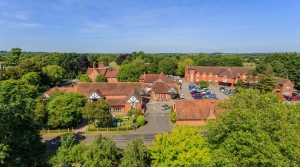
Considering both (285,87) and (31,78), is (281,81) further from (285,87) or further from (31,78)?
(31,78)

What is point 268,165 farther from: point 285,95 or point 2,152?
point 285,95

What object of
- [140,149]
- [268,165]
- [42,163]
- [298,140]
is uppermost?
[298,140]

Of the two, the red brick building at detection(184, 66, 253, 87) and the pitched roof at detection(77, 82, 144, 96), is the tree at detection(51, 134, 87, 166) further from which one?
the red brick building at detection(184, 66, 253, 87)

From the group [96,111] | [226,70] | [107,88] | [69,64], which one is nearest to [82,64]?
[69,64]

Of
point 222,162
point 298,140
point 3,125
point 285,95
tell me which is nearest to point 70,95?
point 3,125

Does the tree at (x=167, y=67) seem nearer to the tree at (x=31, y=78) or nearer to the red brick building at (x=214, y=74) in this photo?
the red brick building at (x=214, y=74)

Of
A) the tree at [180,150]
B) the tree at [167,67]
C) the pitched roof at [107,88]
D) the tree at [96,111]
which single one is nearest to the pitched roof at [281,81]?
the tree at [167,67]
